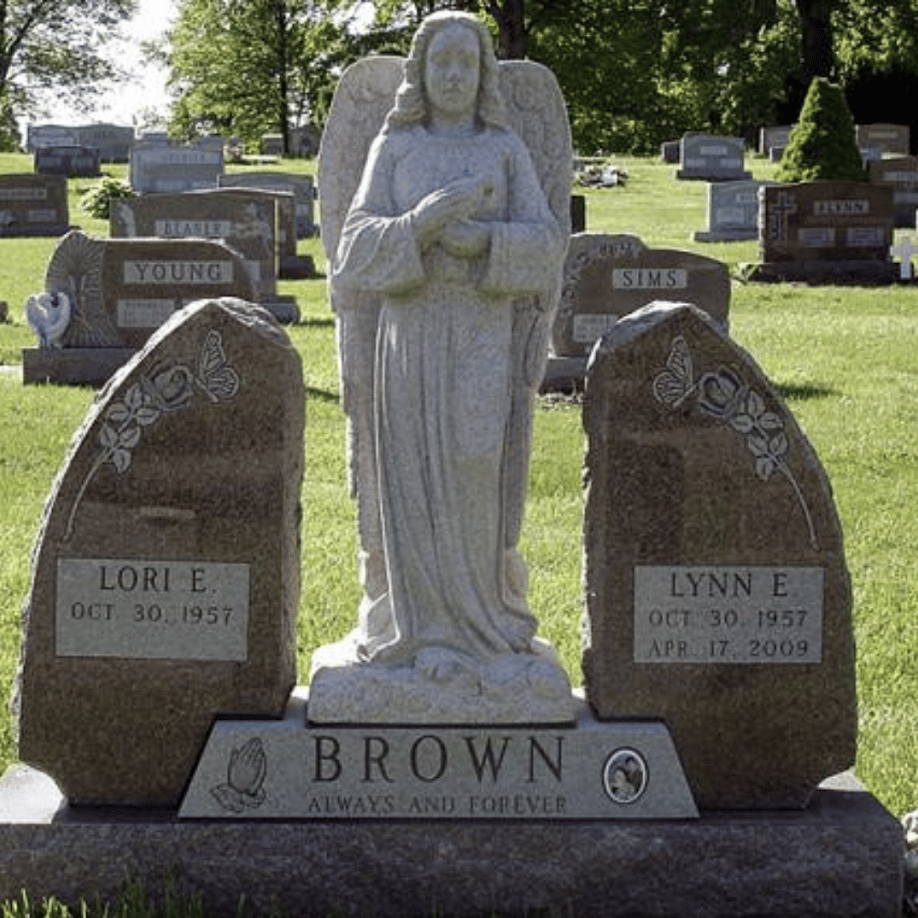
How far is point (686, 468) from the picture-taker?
5.36 metres

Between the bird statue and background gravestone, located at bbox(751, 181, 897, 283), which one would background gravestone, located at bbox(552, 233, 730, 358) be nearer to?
the bird statue

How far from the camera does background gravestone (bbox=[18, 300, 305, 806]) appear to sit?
209 inches

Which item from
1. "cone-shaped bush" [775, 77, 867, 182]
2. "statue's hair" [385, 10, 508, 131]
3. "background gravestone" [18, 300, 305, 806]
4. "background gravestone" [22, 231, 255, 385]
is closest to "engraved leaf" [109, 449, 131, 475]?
"background gravestone" [18, 300, 305, 806]

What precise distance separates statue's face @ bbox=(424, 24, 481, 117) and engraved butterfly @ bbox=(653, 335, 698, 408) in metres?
1.00

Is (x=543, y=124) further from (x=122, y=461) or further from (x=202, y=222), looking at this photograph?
(x=202, y=222)

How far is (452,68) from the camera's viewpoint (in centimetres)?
538

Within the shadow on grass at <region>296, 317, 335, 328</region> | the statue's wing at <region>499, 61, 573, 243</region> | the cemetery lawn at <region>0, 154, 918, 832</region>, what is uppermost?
the statue's wing at <region>499, 61, 573, 243</region>

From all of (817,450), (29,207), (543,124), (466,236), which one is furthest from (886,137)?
(466,236)

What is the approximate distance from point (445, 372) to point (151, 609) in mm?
1153

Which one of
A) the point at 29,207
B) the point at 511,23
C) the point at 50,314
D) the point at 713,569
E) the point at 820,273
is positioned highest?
the point at 511,23

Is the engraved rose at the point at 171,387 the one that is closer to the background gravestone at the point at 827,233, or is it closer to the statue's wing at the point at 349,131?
the statue's wing at the point at 349,131

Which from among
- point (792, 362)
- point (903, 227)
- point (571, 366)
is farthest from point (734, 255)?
point (571, 366)

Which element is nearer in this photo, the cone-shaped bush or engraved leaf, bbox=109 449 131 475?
engraved leaf, bbox=109 449 131 475

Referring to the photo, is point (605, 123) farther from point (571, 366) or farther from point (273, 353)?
point (273, 353)
